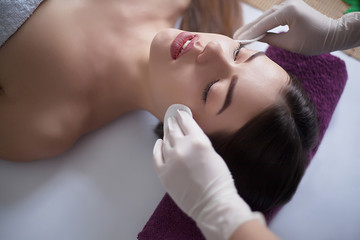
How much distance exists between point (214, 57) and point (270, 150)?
300mm

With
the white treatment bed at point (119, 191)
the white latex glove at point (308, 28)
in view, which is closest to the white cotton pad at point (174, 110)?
the white treatment bed at point (119, 191)

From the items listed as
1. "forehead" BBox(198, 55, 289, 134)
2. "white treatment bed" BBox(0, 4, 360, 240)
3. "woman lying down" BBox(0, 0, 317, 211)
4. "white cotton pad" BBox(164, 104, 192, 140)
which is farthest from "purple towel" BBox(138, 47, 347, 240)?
"white cotton pad" BBox(164, 104, 192, 140)

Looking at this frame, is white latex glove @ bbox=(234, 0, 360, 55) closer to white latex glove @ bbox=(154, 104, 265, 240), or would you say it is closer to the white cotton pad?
the white cotton pad

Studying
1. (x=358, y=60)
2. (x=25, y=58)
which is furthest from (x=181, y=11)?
(x=358, y=60)

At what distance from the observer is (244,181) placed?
846 millimetres

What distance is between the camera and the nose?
2.71ft

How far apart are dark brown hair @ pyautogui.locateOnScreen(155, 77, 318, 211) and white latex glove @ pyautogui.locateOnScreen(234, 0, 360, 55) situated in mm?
286

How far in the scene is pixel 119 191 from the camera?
107 centimetres

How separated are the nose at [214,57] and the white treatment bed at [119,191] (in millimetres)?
420

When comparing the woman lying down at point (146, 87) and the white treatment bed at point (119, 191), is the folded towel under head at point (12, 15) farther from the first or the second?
the white treatment bed at point (119, 191)

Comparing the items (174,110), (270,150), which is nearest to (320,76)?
(270,150)

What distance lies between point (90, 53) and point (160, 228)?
638 mm

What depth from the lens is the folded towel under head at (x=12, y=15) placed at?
2.93ft

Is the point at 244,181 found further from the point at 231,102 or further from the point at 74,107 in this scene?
the point at 74,107
